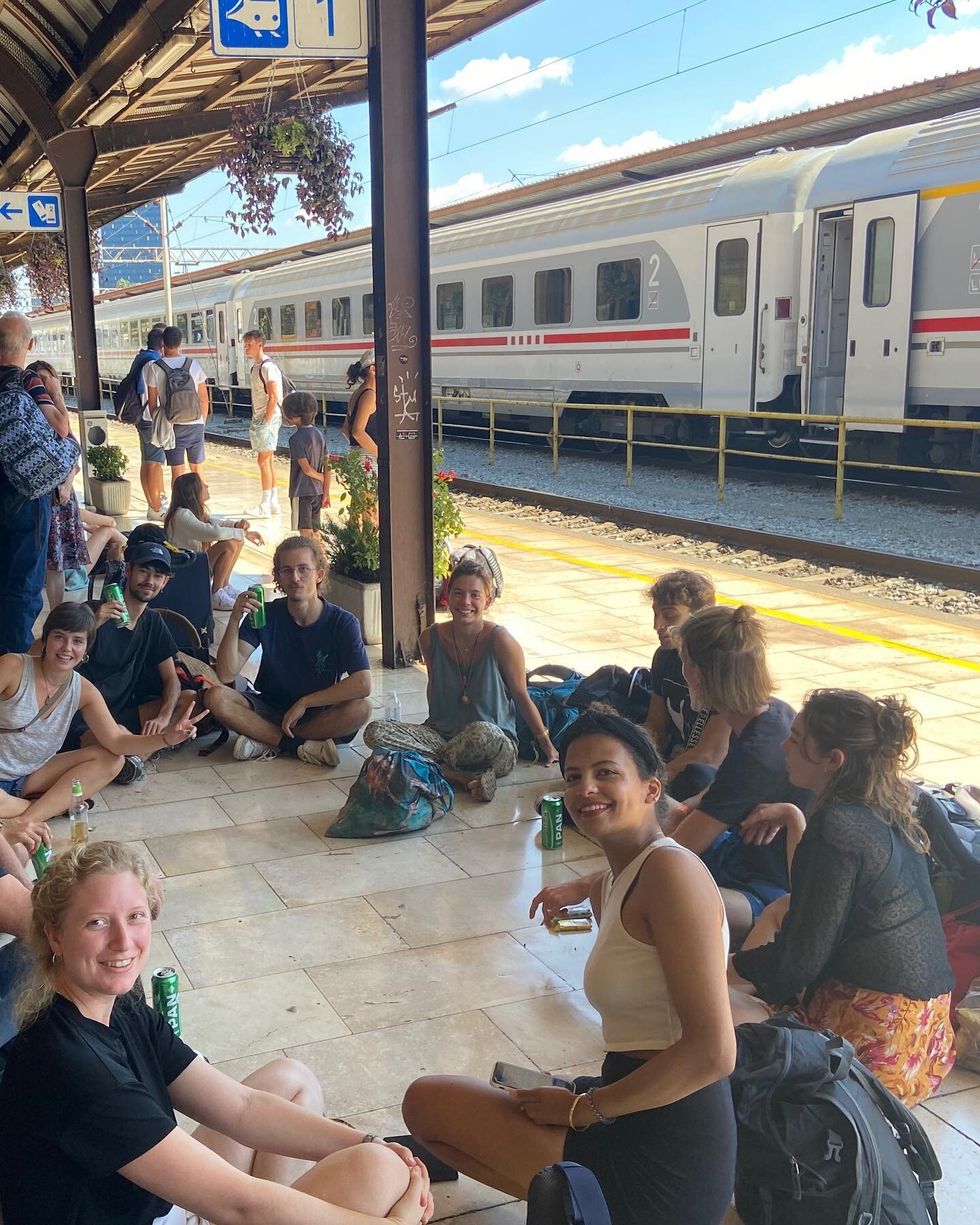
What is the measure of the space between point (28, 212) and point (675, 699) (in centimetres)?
1147

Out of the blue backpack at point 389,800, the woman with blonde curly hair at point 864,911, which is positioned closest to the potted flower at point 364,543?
the blue backpack at point 389,800

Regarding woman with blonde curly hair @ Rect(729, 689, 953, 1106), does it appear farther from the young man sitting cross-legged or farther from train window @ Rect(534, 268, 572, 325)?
train window @ Rect(534, 268, 572, 325)

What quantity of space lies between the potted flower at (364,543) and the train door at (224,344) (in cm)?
2176

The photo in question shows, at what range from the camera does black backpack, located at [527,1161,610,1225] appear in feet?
6.18

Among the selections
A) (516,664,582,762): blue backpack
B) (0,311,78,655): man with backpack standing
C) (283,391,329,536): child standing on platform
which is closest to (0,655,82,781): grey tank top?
(0,311,78,655): man with backpack standing

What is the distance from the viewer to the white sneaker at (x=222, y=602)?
735cm

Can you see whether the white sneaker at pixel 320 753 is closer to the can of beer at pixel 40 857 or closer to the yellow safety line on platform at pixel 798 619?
the can of beer at pixel 40 857

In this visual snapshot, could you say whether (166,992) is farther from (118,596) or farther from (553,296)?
(553,296)

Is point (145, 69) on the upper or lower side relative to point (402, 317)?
upper

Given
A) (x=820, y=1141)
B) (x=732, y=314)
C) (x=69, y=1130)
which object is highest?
(x=732, y=314)

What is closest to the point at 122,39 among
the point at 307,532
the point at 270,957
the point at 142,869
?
the point at 307,532

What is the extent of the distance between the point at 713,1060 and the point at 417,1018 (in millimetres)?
1499

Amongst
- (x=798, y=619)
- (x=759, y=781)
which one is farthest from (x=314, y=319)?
(x=759, y=781)

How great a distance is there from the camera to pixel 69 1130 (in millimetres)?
1862
